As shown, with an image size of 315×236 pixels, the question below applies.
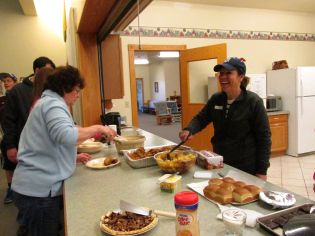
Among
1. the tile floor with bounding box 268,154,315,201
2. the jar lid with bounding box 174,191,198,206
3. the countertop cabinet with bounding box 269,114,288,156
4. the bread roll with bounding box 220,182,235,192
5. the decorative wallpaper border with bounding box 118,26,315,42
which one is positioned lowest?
the tile floor with bounding box 268,154,315,201

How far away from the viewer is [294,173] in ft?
13.7

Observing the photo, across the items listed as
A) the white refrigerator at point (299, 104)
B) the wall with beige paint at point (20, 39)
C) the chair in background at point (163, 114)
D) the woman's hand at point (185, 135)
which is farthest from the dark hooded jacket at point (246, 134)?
the chair in background at point (163, 114)

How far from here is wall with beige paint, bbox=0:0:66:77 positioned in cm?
489

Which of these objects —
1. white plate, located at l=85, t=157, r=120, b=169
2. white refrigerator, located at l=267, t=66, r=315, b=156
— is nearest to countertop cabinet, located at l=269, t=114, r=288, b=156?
white refrigerator, located at l=267, t=66, r=315, b=156

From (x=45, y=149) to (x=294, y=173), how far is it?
385 centimetres

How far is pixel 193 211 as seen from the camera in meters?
0.83

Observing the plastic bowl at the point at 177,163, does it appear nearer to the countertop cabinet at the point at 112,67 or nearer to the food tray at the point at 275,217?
the food tray at the point at 275,217

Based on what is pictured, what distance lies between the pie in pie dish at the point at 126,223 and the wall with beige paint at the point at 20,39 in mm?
4712

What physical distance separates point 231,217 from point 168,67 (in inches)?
487

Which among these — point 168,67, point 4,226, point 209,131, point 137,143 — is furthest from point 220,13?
point 168,67

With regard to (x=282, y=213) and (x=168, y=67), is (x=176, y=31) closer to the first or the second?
(x=282, y=213)

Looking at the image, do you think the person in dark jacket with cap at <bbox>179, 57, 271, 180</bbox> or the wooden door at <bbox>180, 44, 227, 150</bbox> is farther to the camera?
the wooden door at <bbox>180, 44, 227, 150</bbox>

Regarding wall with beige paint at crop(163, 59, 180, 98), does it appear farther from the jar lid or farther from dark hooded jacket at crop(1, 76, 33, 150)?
the jar lid

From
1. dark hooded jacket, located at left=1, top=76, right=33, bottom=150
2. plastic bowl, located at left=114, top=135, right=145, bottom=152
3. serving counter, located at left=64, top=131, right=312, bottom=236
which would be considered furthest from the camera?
dark hooded jacket, located at left=1, top=76, right=33, bottom=150
